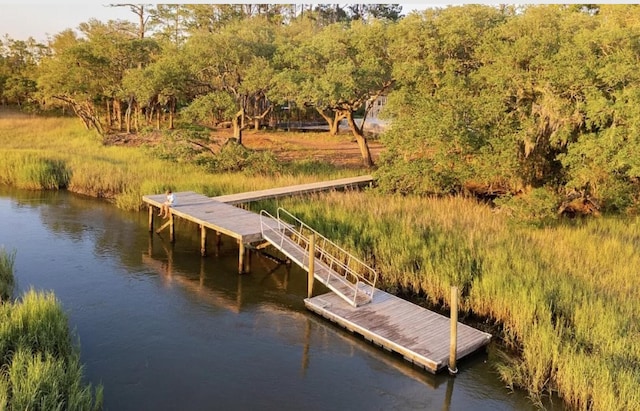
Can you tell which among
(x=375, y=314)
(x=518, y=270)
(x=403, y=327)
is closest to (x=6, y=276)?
(x=375, y=314)

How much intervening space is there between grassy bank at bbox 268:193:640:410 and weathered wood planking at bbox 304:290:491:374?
36.9 inches

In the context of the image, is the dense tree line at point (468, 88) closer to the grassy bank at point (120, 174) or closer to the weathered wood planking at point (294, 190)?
the weathered wood planking at point (294, 190)

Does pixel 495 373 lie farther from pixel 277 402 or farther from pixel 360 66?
pixel 360 66

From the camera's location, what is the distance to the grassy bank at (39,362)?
8.03 m

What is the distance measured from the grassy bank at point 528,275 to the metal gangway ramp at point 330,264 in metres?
0.48

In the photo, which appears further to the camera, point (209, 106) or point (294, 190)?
point (209, 106)

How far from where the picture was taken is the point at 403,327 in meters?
12.0

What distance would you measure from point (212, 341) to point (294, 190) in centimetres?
995

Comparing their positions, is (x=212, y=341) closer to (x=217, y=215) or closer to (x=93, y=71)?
(x=217, y=215)

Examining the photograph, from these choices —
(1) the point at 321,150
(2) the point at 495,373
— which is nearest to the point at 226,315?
(2) the point at 495,373

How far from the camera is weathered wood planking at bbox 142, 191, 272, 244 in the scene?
53.0 ft

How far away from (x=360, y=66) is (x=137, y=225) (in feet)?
41.4

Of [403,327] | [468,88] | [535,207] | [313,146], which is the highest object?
[468,88]

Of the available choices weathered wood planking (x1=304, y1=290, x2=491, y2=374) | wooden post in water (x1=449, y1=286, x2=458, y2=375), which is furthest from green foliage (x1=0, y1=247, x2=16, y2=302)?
wooden post in water (x1=449, y1=286, x2=458, y2=375)
